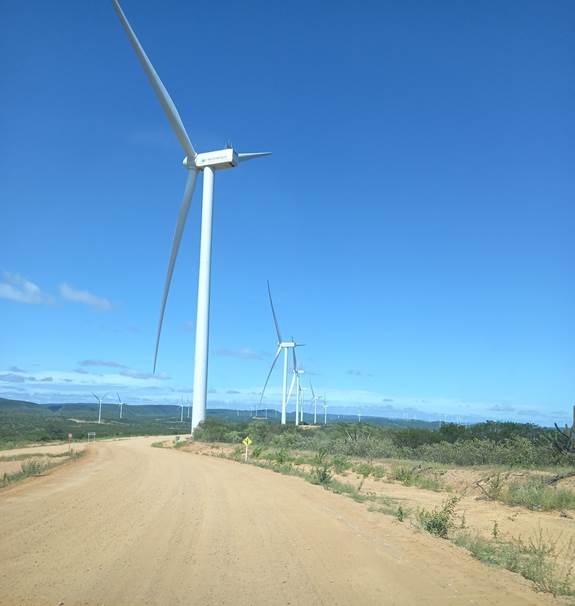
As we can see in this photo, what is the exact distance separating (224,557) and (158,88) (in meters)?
35.3

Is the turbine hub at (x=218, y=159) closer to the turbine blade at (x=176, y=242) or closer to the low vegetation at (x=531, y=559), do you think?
the turbine blade at (x=176, y=242)

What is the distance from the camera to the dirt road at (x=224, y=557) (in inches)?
301

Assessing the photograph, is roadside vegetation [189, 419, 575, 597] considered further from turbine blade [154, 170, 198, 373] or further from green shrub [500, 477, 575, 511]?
turbine blade [154, 170, 198, 373]

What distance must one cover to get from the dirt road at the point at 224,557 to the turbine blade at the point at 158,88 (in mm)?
27447

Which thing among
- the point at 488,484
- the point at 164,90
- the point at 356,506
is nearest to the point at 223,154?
the point at 164,90

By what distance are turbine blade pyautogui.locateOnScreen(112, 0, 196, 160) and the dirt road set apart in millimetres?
27447

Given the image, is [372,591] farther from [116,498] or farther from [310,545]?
[116,498]

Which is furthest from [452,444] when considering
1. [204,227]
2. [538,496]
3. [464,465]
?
[204,227]

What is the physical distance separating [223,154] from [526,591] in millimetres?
44701

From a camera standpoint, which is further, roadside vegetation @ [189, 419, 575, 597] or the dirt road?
roadside vegetation @ [189, 419, 575, 597]

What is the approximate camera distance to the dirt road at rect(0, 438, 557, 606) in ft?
25.1

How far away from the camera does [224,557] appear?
9625 millimetres

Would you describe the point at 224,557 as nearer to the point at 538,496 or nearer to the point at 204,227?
the point at 538,496

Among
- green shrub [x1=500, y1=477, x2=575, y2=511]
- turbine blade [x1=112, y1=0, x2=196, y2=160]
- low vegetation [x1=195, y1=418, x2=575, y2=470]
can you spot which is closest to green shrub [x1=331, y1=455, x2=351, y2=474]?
low vegetation [x1=195, y1=418, x2=575, y2=470]
